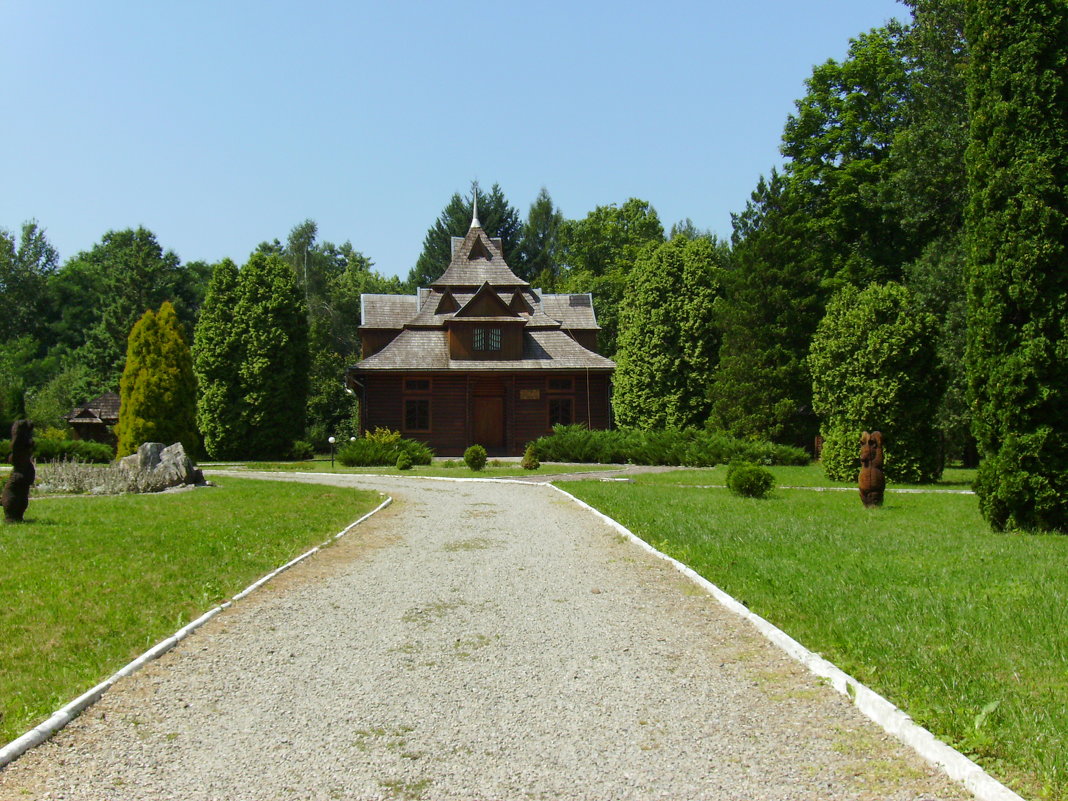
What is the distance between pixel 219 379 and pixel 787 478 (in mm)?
26955

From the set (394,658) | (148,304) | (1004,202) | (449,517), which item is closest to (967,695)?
(394,658)

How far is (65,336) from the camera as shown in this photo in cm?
7488

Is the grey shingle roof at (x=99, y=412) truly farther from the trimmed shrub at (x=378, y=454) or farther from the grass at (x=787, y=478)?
the grass at (x=787, y=478)

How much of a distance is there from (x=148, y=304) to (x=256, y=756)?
62.1 m

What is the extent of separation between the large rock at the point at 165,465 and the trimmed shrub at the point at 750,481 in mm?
13199

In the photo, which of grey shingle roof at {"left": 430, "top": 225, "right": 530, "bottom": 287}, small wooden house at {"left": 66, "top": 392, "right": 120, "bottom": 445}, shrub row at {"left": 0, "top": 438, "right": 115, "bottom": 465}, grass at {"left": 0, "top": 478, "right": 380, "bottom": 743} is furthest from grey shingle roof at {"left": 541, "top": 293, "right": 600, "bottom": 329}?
grass at {"left": 0, "top": 478, "right": 380, "bottom": 743}

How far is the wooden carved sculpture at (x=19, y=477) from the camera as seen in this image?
13.2 metres

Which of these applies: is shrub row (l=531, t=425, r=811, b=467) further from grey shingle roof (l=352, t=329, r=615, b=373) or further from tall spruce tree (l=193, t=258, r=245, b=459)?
tall spruce tree (l=193, t=258, r=245, b=459)

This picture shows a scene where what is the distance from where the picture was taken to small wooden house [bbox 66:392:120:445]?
48.0 meters

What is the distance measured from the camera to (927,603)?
7.74m

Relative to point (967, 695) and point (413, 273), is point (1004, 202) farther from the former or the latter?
point (413, 273)

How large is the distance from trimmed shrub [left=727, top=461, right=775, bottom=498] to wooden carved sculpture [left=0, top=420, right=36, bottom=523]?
12953mm

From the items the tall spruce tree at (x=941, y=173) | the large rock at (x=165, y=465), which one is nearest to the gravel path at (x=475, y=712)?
the large rock at (x=165, y=465)

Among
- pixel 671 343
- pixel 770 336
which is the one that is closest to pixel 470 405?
pixel 671 343
